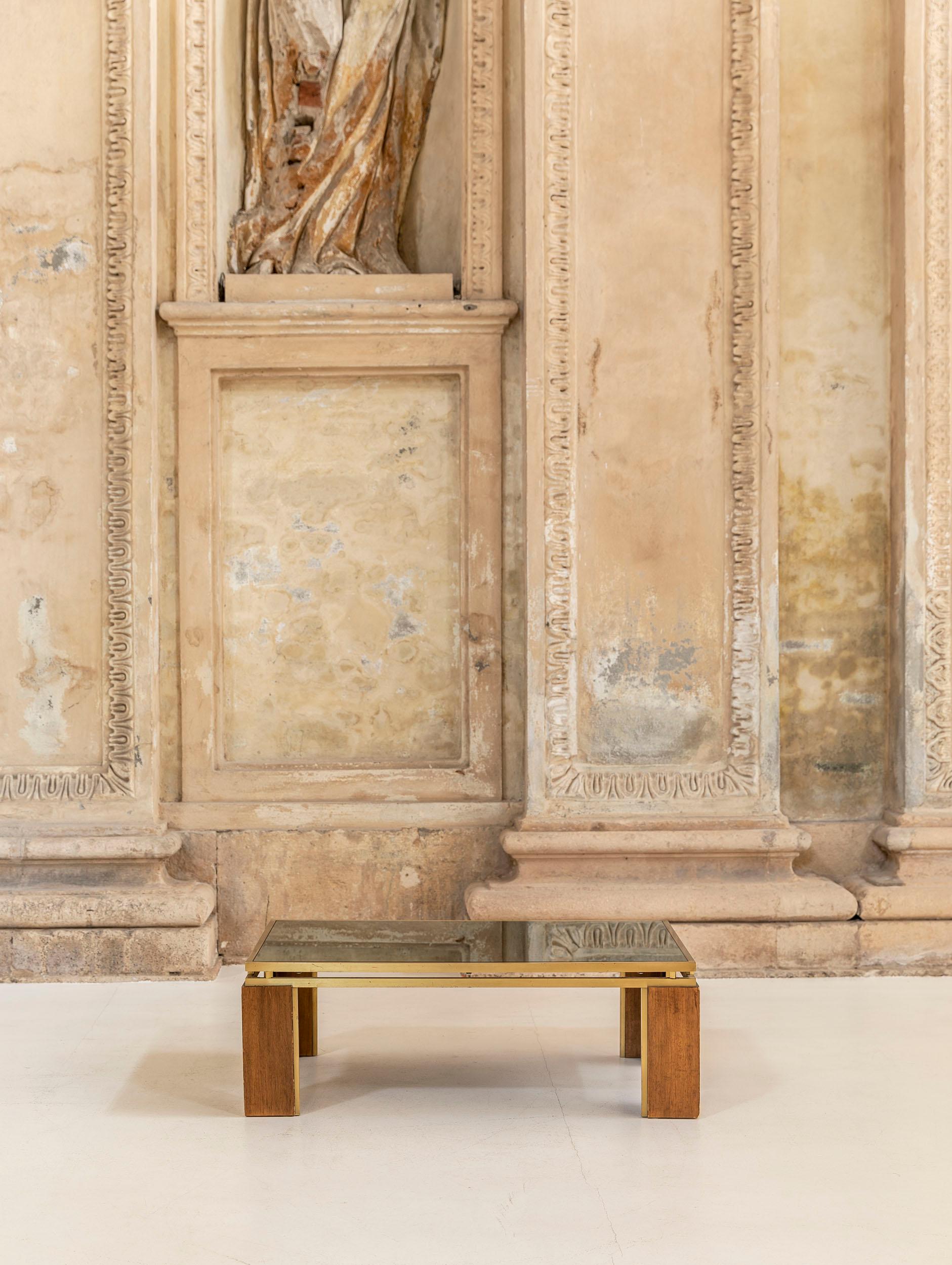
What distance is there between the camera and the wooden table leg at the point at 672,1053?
9.96 feet

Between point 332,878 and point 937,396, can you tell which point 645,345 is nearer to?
point 937,396

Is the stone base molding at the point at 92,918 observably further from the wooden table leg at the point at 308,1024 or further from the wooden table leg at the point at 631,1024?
the wooden table leg at the point at 631,1024

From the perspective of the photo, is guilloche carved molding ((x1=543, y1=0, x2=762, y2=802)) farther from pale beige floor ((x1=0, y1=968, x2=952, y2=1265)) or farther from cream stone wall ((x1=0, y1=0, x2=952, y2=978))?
pale beige floor ((x1=0, y1=968, x2=952, y2=1265))

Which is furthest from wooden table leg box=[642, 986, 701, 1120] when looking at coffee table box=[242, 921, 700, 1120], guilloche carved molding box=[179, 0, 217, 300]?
guilloche carved molding box=[179, 0, 217, 300]

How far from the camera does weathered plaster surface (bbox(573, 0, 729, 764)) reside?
457 centimetres

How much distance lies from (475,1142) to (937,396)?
324 centimetres

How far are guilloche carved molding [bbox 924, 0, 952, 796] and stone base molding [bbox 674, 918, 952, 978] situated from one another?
0.56 m

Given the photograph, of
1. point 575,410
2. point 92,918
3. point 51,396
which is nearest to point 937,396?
point 575,410

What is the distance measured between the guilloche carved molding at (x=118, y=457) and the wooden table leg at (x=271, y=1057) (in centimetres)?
168

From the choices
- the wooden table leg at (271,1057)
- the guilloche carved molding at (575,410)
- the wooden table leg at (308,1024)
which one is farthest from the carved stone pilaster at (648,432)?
the wooden table leg at (271,1057)

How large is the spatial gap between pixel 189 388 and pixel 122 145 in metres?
0.91

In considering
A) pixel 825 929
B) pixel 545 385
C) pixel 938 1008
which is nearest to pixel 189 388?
pixel 545 385

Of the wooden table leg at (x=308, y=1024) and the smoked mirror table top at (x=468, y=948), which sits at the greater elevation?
the smoked mirror table top at (x=468, y=948)

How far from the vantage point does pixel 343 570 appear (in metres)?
4.82
